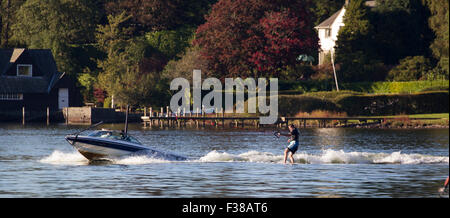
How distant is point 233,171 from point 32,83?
61.0 meters

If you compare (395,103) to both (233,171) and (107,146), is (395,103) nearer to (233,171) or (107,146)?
(233,171)

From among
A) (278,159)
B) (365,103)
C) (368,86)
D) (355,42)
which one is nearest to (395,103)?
(365,103)

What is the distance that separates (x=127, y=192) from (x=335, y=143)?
102 feet

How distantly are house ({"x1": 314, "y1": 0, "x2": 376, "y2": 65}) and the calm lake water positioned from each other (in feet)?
152

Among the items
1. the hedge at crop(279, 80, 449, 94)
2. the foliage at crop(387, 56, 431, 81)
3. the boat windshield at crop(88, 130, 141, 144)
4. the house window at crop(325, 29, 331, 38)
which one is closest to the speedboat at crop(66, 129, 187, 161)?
the boat windshield at crop(88, 130, 141, 144)

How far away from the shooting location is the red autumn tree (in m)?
90.7

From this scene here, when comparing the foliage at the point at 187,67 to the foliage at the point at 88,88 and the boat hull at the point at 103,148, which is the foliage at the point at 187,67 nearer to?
the foliage at the point at 88,88

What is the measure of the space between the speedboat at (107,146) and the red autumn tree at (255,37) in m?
45.1

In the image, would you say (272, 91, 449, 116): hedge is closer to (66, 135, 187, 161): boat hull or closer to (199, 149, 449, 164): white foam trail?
(199, 149, 449, 164): white foam trail

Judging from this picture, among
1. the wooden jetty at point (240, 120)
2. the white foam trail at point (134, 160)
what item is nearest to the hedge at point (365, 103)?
the wooden jetty at point (240, 120)

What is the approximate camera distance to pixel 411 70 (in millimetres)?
96688

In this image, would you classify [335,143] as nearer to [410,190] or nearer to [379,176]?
[379,176]
